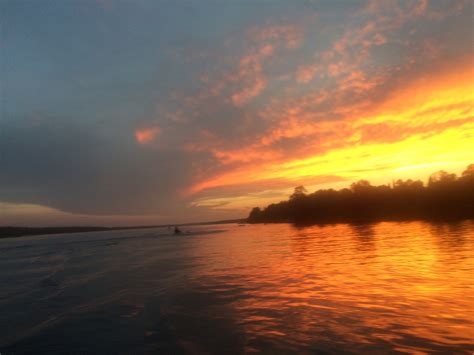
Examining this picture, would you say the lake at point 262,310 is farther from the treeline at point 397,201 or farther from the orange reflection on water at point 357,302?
the treeline at point 397,201

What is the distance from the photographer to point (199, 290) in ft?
73.7

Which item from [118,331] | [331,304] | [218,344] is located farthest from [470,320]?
[118,331]

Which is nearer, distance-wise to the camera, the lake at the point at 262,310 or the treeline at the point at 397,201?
the lake at the point at 262,310

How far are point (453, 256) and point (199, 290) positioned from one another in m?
21.7

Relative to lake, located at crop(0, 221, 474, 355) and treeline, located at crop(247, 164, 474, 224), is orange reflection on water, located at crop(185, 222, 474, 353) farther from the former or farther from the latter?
treeline, located at crop(247, 164, 474, 224)

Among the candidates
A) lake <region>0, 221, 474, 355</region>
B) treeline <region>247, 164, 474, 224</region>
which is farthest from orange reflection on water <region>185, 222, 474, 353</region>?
treeline <region>247, 164, 474, 224</region>

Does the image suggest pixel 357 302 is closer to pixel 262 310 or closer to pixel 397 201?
pixel 262 310

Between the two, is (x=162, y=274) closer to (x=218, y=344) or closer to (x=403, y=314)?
(x=218, y=344)

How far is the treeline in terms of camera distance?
342 ft

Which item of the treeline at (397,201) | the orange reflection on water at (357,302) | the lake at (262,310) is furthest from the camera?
the treeline at (397,201)

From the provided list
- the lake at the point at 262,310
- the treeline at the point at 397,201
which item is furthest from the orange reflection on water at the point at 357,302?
the treeline at the point at 397,201

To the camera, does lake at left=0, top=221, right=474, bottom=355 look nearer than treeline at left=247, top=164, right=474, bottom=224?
Yes

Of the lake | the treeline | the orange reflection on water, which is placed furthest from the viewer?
the treeline

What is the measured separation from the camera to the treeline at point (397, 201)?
10438 cm
